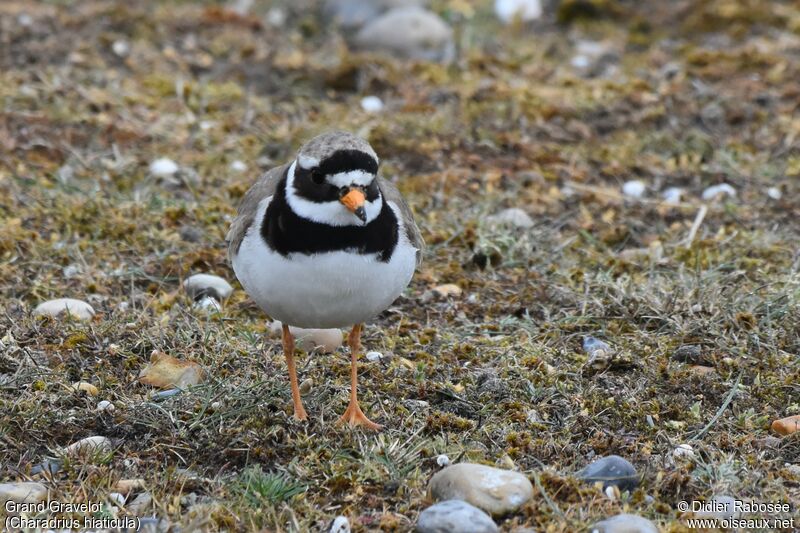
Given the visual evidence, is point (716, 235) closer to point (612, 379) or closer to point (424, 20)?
point (612, 379)

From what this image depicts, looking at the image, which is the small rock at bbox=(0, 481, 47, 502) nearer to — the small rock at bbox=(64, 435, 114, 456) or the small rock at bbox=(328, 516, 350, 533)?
the small rock at bbox=(64, 435, 114, 456)

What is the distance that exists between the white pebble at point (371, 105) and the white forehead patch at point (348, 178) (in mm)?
4352

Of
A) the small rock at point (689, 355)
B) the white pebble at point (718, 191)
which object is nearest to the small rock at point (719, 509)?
the small rock at point (689, 355)

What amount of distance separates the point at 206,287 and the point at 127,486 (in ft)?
5.94

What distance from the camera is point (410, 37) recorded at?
9.84 meters

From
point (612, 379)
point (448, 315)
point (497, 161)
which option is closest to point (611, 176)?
point (497, 161)

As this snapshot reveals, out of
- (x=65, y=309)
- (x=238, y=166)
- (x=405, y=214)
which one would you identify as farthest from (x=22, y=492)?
(x=238, y=166)

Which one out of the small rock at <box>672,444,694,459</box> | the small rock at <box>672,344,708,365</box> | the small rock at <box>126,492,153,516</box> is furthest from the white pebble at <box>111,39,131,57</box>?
the small rock at <box>672,444,694,459</box>

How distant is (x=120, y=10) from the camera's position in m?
10.0

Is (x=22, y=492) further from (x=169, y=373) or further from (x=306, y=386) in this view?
(x=306, y=386)

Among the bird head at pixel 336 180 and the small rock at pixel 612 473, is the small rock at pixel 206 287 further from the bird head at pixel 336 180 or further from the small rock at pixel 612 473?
the small rock at pixel 612 473

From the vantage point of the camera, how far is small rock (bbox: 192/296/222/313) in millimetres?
5516

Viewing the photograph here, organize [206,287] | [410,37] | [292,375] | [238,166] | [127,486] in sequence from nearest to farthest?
[127,486], [292,375], [206,287], [238,166], [410,37]

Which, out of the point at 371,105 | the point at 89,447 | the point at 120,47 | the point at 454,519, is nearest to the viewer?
the point at 454,519
